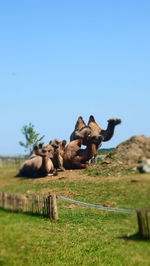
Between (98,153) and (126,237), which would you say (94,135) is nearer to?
(98,153)

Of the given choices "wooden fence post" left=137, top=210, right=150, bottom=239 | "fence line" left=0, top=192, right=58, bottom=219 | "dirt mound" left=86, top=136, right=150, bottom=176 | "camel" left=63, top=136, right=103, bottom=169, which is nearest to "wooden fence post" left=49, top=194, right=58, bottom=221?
"fence line" left=0, top=192, right=58, bottom=219

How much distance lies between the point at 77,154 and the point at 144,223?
4.63ft

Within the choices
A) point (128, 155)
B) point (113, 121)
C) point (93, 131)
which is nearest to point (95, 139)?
point (93, 131)

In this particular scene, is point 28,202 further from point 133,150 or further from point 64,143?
point 133,150

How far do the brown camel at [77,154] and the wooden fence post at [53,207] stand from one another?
1.16 ft

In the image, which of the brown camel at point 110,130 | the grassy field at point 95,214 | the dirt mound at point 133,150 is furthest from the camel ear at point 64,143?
the dirt mound at point 133,150

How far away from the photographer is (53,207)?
16.2 feet

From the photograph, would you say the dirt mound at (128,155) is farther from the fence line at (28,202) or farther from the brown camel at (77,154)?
the fence line at (28,202)

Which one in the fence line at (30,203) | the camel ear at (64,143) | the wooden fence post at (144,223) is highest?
the camel ear at (64,143)

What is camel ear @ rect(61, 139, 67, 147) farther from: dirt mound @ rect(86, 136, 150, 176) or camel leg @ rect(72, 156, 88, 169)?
dirt mound @ rect(86, 136, 150, 176)

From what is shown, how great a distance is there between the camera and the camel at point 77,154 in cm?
473

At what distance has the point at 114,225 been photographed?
3.94m

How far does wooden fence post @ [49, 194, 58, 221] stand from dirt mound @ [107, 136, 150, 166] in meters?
1.46

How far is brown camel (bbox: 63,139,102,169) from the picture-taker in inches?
186
